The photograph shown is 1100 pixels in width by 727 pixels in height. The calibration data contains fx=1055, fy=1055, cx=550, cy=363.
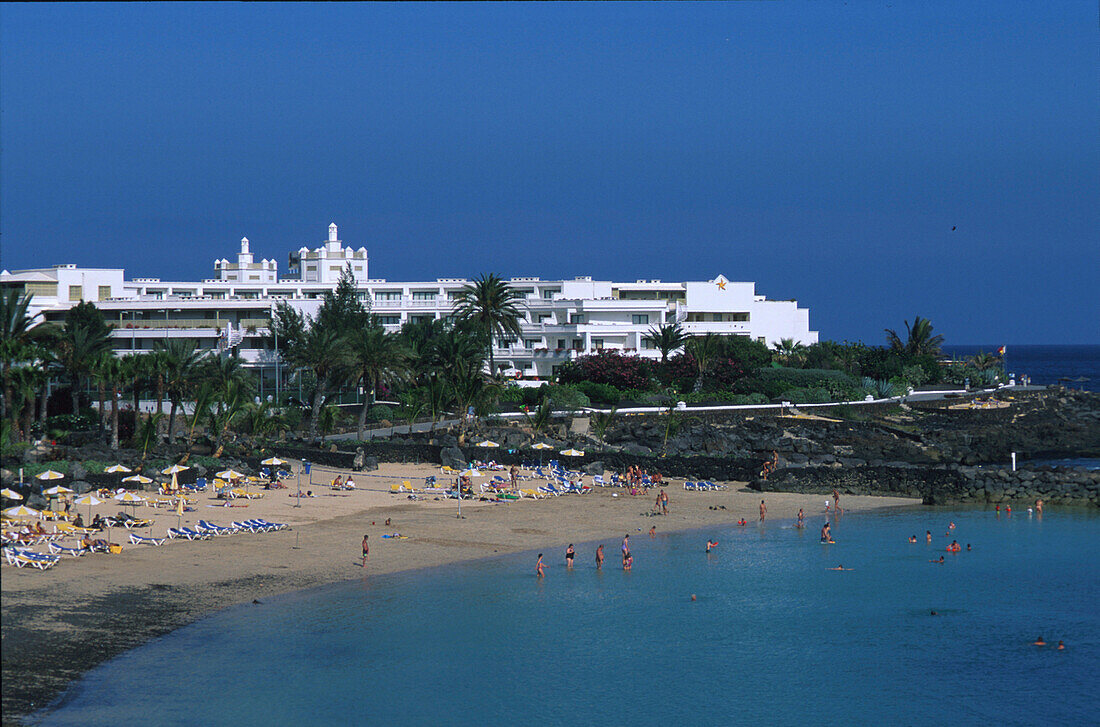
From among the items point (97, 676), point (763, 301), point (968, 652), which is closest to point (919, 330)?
point (763, 301)

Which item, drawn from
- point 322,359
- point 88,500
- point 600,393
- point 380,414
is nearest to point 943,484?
point 600,393

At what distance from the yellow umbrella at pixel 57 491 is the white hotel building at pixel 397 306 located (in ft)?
128

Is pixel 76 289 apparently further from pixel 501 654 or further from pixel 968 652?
pixel 968 652

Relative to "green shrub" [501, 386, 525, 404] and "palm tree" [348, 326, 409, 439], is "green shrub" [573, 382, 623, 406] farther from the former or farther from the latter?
"palm tree" [348, 326, 409, 439]

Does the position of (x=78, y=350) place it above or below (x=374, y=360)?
above

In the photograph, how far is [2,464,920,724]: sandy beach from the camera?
24531 millimetres

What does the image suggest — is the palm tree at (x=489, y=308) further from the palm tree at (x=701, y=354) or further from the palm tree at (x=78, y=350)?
the palm tree at (x=78, y=350)

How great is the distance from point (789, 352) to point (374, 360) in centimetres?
5135

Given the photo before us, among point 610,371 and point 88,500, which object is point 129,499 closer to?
point 88,500

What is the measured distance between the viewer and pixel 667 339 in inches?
3381

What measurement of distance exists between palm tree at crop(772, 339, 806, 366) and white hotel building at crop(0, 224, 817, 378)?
8.03ft

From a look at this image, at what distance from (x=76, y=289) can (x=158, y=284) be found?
11.6 meters

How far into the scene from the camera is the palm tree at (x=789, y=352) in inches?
3777

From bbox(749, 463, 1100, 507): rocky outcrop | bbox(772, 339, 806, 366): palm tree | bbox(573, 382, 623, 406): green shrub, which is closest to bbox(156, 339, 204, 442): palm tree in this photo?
bbox(749, 463, 1100, 507): rocky outcrop
